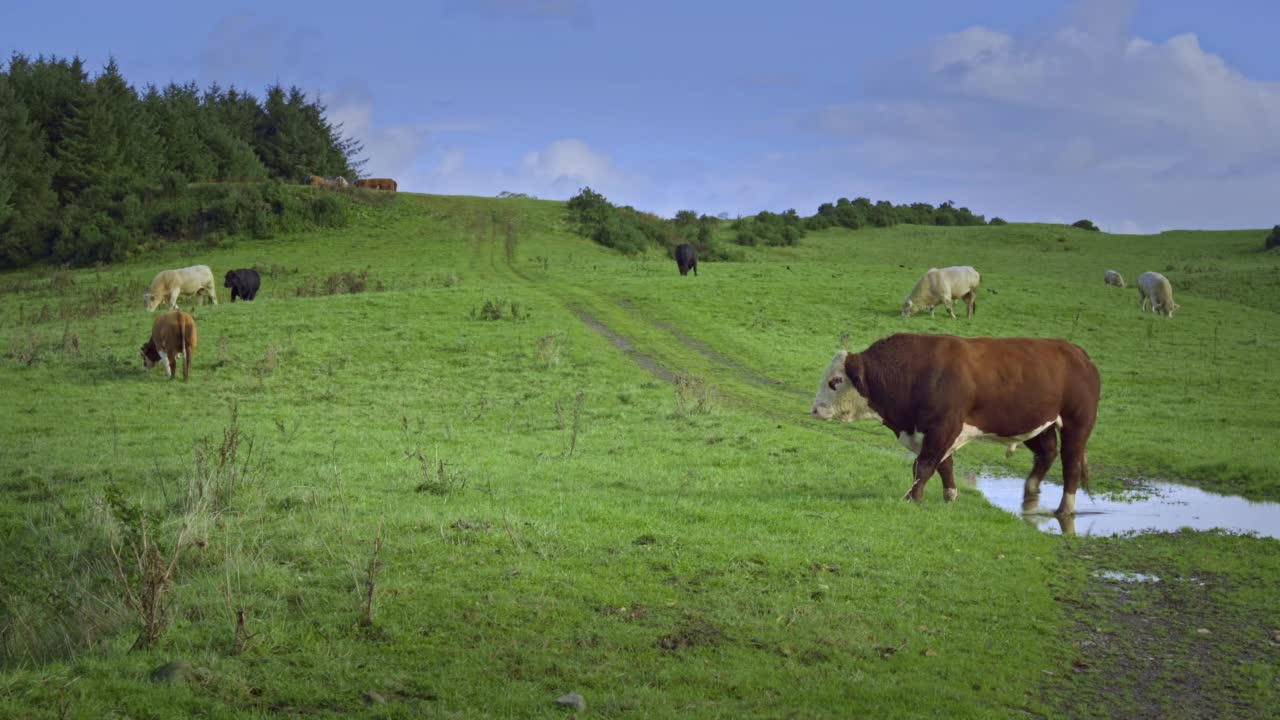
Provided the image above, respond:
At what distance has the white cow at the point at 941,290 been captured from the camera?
3681cm

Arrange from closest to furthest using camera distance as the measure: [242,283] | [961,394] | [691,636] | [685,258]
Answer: [691,636], [961,394], [242,283], [685,258]

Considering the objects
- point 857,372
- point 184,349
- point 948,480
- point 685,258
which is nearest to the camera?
point 948,480

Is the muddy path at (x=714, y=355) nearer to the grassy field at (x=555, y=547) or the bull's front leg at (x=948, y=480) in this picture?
the grassy field at (x=555, y=547)

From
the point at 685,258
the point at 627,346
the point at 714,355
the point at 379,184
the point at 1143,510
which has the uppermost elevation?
the point at 379,184

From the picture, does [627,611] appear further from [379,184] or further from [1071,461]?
[379,184]

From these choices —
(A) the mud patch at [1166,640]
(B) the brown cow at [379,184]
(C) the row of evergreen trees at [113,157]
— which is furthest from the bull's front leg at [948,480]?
(B) the brown cow at [379,184]

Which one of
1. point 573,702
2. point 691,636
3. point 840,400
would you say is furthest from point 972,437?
point 573,702

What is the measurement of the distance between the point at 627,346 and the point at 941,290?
1307 cm

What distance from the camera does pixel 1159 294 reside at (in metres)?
39.9

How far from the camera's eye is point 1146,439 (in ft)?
65.1

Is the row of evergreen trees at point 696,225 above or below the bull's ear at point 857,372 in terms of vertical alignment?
above

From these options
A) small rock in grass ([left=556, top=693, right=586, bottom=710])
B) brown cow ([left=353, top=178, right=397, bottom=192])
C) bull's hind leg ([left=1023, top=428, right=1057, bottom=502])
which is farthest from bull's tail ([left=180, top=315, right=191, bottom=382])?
brown cow ([left=353, top=178, right=397, bottom=192])

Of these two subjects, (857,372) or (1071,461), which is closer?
(857,372)

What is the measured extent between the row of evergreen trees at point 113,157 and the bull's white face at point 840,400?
49707 mm
